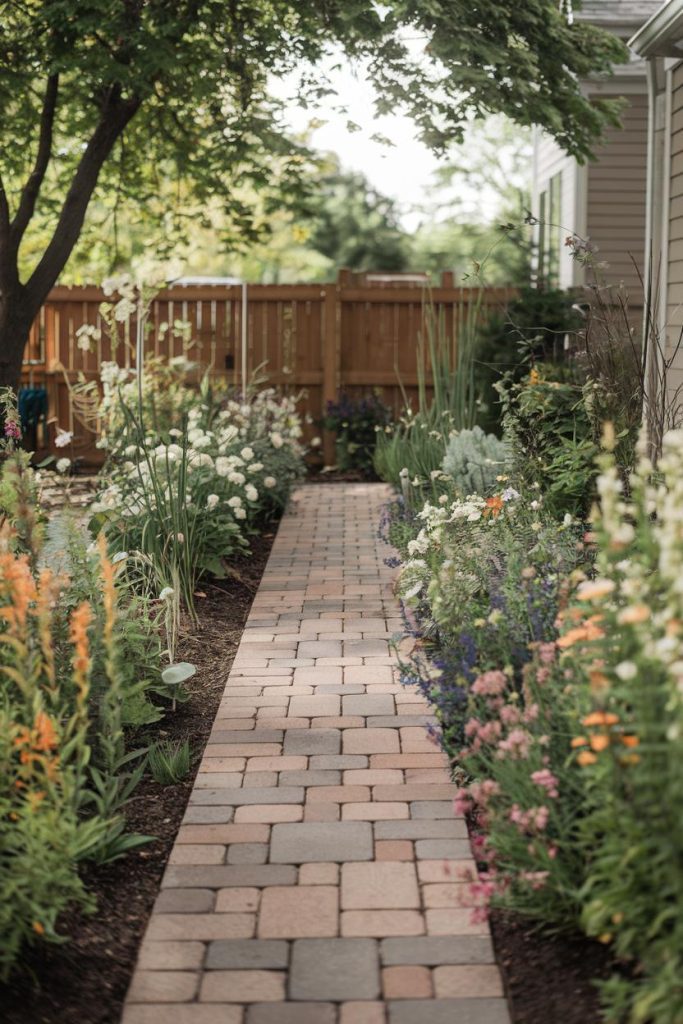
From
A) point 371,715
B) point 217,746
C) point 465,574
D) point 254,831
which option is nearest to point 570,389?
point 465,574

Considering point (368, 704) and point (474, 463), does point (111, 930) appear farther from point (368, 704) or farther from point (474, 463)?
point (474, 463)

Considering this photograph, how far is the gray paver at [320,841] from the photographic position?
10.6ft

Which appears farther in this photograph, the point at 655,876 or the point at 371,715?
the point at 371,715

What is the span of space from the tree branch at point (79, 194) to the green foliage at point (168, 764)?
611cm

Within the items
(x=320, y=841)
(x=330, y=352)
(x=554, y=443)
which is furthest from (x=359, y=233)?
(x=320, y=841)

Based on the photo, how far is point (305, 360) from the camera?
12.5 m

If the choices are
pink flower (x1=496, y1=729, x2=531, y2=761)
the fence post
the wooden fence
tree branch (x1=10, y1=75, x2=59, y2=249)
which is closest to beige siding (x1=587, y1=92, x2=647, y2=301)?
the wooden fence

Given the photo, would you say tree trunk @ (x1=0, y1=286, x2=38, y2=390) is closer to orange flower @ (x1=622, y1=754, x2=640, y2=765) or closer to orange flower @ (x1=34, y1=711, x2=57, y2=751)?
orange flower @ (x1=34, y1=711, x2=57, y2=751)

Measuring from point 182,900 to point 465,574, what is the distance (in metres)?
1.97

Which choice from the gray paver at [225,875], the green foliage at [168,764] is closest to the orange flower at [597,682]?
the gray paver at [225,875]

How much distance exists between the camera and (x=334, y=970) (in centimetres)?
266

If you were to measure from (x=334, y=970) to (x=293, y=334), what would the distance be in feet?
33.7

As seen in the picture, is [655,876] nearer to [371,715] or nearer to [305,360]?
[371,715]

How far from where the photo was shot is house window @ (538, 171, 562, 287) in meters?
13.1
